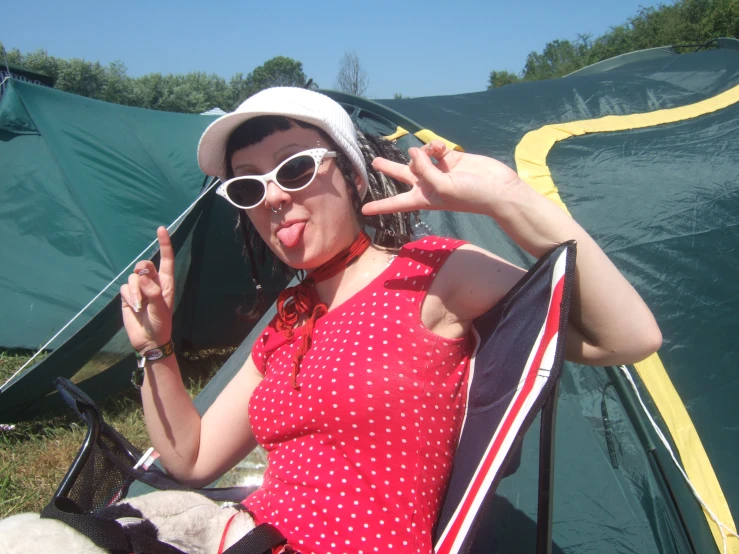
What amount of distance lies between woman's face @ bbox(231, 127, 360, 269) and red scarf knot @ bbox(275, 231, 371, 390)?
3cm

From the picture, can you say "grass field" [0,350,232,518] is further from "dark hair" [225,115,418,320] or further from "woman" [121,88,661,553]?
"dark hair" [225,115,418,320]

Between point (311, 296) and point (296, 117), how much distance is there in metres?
0.36

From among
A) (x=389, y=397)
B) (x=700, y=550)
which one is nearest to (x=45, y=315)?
(x=389, y=397)

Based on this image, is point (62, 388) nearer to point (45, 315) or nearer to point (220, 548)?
point (220, 548)

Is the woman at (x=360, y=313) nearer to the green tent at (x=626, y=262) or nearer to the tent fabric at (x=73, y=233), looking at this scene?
the green tent at (x=626, y=262)

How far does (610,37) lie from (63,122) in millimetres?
21933

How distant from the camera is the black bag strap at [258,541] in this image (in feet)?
3.42

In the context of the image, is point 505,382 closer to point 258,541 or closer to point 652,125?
point 258,541

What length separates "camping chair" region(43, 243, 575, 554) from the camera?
33.8 inches

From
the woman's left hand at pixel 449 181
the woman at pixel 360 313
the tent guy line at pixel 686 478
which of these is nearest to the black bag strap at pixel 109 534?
the woman at pixel 360 313

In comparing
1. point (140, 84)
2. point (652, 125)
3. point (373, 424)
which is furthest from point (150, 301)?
point (140, 84)

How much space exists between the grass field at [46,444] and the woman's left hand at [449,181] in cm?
215

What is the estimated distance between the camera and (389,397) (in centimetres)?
103

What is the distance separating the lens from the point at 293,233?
3.78ft
